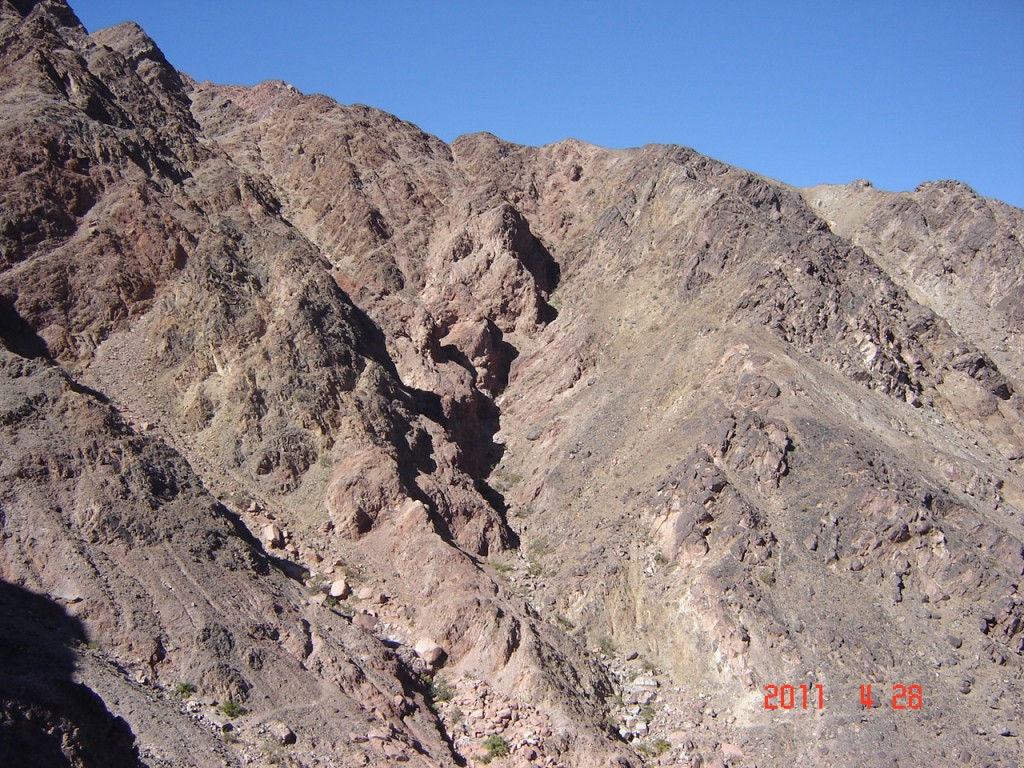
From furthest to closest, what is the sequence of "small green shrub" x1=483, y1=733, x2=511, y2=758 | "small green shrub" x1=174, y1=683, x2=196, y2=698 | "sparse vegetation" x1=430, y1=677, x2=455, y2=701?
"sparse vegetation" x1=430, y1=677, x2=455, y2=701, "small green shrub" x1=483, y1=733, x2=511, y2=758, "small green shrub" x1=174, y1=683, x2=196, y2=698

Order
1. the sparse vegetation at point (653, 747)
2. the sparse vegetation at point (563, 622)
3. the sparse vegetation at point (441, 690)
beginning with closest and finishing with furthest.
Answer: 1. the sparse vegetation at point (653, 747)
2. the sparse vegetation at point (441, 690)
3. the sparse vegetation at point (563, 622)

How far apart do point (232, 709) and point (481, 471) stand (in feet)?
54.6

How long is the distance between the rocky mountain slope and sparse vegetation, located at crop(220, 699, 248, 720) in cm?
11

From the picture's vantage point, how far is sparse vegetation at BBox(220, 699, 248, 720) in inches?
854

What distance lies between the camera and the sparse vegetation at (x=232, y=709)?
21.7 m

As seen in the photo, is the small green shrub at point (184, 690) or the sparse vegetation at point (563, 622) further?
the sparse vegetation at point (563, 622)

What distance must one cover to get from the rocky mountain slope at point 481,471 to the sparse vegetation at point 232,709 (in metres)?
0.11

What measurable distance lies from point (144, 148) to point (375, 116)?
61.1 feet
